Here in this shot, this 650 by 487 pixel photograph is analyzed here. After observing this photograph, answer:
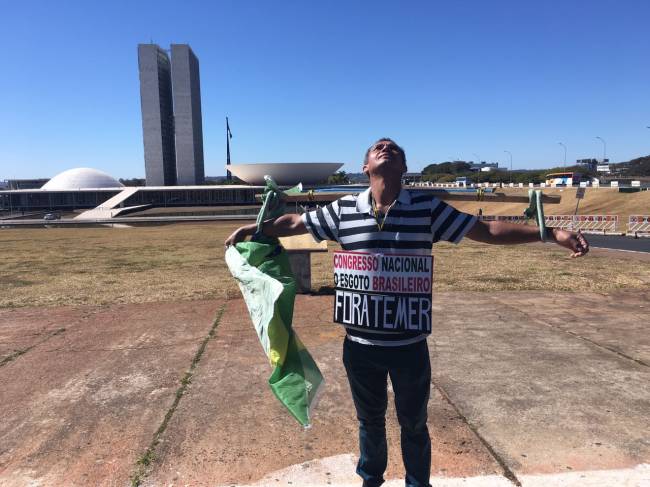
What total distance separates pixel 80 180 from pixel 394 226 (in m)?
111

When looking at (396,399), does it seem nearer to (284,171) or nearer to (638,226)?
(638,226)

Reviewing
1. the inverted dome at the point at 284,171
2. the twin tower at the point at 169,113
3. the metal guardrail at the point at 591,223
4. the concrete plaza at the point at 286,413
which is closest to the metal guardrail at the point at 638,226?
the metal guardrail at the point at 591,223

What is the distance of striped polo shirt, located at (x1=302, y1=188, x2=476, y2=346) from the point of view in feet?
7.07

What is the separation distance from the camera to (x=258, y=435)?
9.91 feet

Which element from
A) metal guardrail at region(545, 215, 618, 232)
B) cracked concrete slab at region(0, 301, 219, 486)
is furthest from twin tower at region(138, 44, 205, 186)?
cracked concrete slab at region(0, 301, 219, 486)

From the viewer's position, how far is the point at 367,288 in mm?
2180

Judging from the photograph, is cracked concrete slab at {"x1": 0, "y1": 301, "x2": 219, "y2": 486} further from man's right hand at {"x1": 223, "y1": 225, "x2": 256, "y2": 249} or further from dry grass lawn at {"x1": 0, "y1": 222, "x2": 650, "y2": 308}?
dry grass lawn at {"x1": 0, "y1": 222, "x2": 650, "y2": 308}

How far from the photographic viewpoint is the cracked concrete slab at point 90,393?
2.75 m

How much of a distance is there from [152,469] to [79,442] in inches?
27.4

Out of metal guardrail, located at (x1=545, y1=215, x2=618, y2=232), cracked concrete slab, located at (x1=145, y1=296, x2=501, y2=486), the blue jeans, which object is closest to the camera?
the blue jeans

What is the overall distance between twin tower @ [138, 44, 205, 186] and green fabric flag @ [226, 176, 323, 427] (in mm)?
97172

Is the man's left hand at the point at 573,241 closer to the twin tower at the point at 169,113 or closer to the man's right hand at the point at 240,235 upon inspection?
the man's right hand at the point at 240,235

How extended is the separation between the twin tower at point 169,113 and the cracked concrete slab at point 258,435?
315 ft

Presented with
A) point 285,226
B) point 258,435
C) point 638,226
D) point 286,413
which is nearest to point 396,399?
point 285,226
